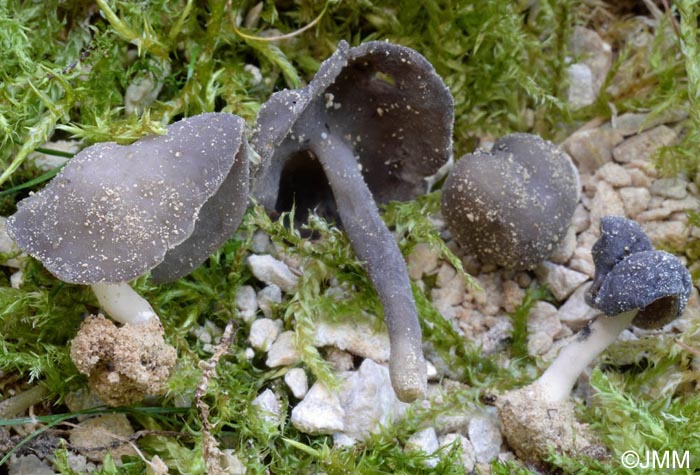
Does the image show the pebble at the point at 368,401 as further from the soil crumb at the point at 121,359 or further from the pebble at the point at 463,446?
the soil crumb at the point at 121,359

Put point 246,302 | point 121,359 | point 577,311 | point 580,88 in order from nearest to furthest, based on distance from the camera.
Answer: point 121,359
point 246,302
point 577,311
point 580,88

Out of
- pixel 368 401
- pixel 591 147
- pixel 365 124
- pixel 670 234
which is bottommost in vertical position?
pixel 368 401

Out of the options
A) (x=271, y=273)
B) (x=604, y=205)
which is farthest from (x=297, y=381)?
(x=604, y=205)

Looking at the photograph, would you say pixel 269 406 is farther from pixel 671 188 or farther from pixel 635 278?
pixel 671 188

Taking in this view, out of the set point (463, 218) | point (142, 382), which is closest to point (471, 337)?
point (463, 218)

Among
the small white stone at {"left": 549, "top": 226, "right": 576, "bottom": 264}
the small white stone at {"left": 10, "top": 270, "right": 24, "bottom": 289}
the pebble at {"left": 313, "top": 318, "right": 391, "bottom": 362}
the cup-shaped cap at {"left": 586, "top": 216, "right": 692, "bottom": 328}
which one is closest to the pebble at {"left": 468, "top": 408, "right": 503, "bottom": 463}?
the pebble at {"left": 313, "top": 318, "right": 391, "bottom": 362}

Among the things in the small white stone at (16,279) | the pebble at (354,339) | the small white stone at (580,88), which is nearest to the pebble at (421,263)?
the pebble at (354,339)
